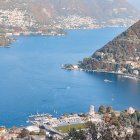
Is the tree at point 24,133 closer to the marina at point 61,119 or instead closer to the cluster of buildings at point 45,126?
the cluster of buildings at point 45,126

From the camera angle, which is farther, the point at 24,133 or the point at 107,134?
the point at 24,133

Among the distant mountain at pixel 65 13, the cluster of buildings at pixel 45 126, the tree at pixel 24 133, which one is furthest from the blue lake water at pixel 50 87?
the distant mountain at pixel 65 13

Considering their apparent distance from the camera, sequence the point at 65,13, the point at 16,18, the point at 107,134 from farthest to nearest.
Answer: the point at 65,13
the point at 16,18
the point at 107,134

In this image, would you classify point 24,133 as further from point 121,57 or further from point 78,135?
point 121,57

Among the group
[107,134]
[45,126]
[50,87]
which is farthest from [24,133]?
[50,87]

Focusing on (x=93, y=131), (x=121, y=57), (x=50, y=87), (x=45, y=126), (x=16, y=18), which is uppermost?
(x=16, y=18)

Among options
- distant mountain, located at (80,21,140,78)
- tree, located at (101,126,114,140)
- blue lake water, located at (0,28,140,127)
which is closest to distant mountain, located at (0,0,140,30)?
distant mountain, located at (80,21,140,78)
